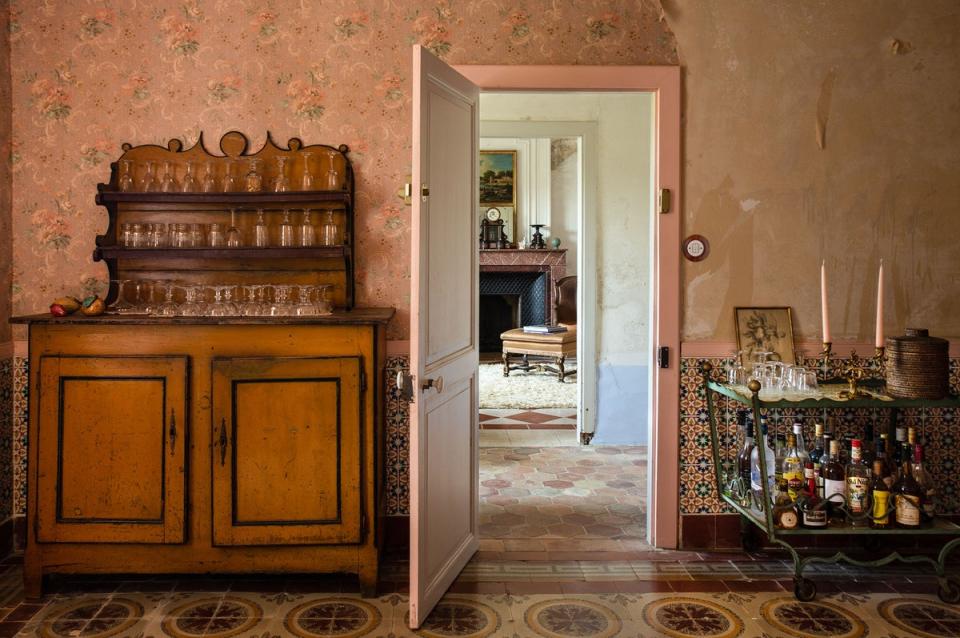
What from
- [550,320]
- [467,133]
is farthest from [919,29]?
[550,320]

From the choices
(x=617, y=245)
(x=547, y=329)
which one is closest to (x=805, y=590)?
(x=617, y=245)

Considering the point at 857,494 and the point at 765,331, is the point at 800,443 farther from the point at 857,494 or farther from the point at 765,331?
the point at 765,331

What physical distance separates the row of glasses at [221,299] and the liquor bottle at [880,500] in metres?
2.32

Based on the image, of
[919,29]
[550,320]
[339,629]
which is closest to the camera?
[339,629]

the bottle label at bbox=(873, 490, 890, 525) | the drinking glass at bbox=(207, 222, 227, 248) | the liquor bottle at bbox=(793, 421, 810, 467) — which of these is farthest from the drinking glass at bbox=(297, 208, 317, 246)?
the bottle label at bbox=(873, 490, 890, 525)

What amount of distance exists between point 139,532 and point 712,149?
9.58 ft

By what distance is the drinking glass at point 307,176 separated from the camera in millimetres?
3377

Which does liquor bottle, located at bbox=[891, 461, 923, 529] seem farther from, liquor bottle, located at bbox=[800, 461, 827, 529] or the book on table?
the book on table

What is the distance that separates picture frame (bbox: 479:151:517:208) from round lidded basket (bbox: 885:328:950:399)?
7.70 metres

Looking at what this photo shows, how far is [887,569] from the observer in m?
3.35

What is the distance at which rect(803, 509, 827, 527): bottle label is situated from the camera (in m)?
3.04

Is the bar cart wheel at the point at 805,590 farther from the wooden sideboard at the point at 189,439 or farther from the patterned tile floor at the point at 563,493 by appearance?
the wooden sideboard at the point at 189,439

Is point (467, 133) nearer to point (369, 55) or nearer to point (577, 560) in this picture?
point (369, 55)

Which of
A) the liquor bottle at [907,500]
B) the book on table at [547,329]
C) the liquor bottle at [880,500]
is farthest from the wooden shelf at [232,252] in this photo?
the book on table at [547,329]
